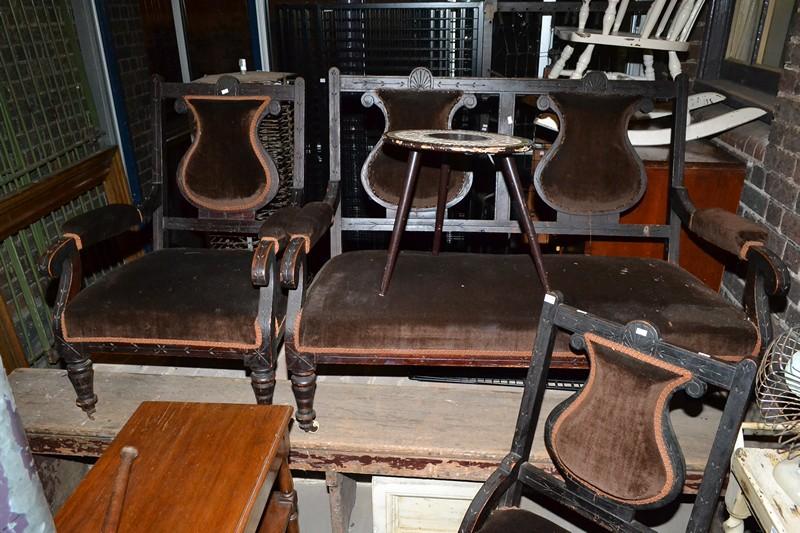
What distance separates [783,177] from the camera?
2047 millimetres

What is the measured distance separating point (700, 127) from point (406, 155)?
52.3 inches

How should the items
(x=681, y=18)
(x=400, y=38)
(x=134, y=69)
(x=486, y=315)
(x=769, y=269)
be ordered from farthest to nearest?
(x=134, y=69), (x=400, y=38), (x=681, y=18), (x=486, y=315), (x=769, y=269)

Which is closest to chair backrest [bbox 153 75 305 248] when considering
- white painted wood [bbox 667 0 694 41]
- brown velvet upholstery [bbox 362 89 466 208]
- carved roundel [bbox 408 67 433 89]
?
brown velvet upholstery [bbox 362 89 466 208]

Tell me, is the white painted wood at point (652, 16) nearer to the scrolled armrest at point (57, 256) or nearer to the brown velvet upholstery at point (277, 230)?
the brown velvet upholstery at point (277, 230)

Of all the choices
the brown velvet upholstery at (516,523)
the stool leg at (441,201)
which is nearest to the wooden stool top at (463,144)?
the stool leg at (441,201)

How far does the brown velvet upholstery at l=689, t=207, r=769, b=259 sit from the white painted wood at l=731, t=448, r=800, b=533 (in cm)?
63

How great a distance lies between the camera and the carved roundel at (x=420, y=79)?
2197mm

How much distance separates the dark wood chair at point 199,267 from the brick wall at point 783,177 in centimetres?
170

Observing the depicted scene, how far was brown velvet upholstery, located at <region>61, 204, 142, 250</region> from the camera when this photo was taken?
1923 mm

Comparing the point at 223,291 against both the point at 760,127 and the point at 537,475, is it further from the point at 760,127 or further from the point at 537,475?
the point at 760,127

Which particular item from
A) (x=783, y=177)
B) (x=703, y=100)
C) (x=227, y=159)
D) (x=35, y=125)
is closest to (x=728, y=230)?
(x=783, y=177)

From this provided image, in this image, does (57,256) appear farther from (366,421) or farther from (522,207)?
(522,207)

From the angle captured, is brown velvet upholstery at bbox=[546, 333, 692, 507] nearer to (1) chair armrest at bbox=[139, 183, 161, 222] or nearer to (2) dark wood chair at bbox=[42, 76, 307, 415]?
(2) dark wood chair at bbox=[42, 76, 307, 415]

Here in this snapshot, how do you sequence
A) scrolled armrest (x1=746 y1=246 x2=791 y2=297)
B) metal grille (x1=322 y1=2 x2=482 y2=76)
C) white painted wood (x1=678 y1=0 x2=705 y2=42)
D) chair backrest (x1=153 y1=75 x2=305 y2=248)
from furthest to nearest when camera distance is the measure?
metal grille (x1=322 y1=2 x2=482 y2=76) → white painted wood (x1=678 y1=0 x2=705 y2=42) → chair backrest (x1=153 y1=75 x2=305 y2=248) → scrolled armrest (x1=746 y1=246 x2=791 y2=297)
